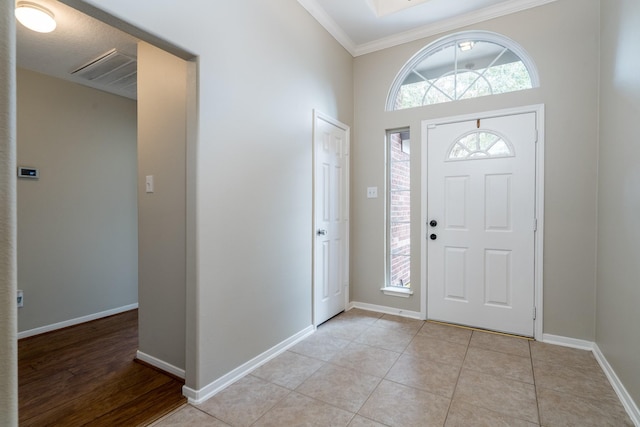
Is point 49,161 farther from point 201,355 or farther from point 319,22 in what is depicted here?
point 319,22

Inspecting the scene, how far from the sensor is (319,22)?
289 centimetres

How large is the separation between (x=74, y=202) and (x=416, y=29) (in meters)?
3.92

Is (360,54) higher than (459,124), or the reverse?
(360,54)

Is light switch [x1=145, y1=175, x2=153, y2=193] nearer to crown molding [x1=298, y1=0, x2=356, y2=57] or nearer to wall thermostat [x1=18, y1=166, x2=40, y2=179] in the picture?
wall thermostat [x1=18, y1=166, x2=40, y2=179]

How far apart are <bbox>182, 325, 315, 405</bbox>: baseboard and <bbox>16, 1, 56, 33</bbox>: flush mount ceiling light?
2.58m

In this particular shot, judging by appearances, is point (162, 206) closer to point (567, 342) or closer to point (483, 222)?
point (483, 222)

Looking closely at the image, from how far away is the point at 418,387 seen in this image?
1.95 m

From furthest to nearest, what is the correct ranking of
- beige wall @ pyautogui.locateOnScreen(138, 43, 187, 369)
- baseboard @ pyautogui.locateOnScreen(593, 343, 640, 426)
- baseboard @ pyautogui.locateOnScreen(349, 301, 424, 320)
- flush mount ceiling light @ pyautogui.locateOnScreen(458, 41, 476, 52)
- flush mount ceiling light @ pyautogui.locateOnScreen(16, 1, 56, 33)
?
1. baseboard @ pyautogui.locateOnScreen(349, 301, 424, 320)
2. flush mount ceiling light @ pyautogui.locateOnScreen(458, 41, 476, 52)
3. beige wall @ pyautogui.locateOnScreen(138, 43, 187, 369)
4. flush mount ceiling light @ pyautogui.locateOnScreen(16, 1, 56, 33)
5. baseboard @ pyautogui.locateOnScreen(593, 343, 640, 426)

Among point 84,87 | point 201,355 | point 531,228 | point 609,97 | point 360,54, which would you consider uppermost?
point 360,54

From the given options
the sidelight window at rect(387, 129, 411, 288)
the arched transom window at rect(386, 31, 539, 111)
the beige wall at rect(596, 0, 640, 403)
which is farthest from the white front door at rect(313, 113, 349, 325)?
the beige wall at rect(596, 0, 640, 403)

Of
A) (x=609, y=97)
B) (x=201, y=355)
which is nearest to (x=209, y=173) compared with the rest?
(x=201, y=355)

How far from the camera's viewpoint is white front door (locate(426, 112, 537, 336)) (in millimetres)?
2678

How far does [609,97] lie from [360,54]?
2.28 metres

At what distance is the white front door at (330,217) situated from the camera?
2.86 m
